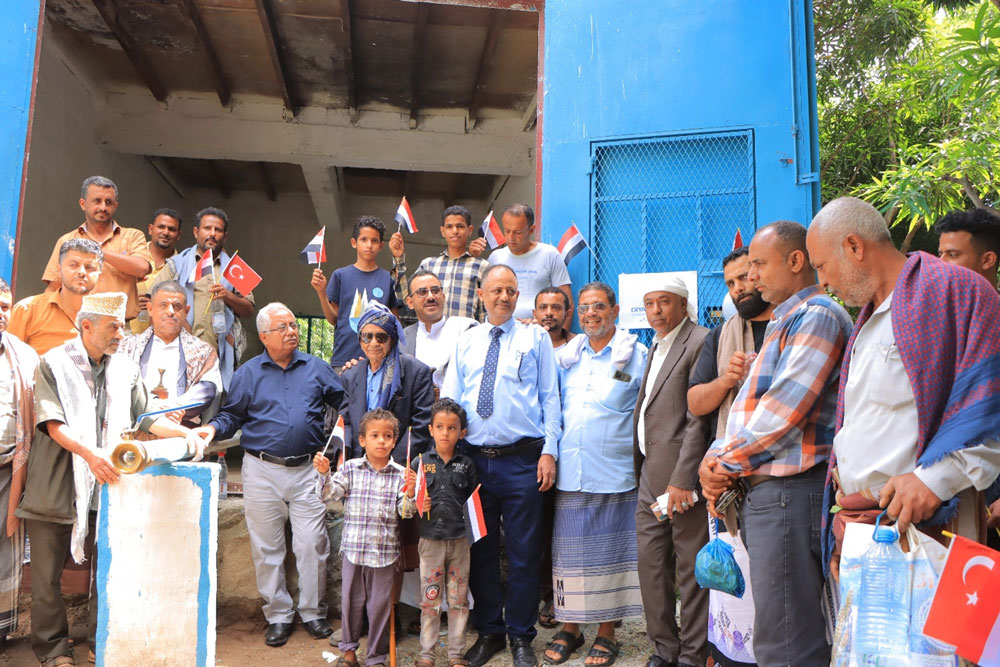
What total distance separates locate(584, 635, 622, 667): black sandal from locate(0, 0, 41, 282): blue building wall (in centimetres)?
408

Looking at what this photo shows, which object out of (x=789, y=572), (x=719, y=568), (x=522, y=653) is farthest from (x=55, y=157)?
(x=789, y=572)

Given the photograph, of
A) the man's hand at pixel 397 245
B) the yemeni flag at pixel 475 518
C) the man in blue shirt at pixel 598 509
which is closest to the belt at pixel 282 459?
the yemeni flag at pixel 475 518

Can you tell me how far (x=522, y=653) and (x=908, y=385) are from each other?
2.57 m

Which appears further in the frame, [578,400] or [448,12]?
[448,12]

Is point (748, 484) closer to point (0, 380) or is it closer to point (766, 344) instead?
point (766, 344)

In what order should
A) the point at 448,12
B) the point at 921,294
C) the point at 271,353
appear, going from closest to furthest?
the point at 921,294
the point at 271,353
the point at 448,12

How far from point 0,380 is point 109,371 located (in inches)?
19.8

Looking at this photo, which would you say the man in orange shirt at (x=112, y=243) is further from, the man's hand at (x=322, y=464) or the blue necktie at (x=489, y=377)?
the blue necktie at (x=489, y=377)

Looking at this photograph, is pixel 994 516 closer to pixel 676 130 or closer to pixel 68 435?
pixel 676 130

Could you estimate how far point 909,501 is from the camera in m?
2.17

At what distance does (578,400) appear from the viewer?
4430 millimetres

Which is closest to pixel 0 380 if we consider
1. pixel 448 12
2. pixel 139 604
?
pixel 139 604

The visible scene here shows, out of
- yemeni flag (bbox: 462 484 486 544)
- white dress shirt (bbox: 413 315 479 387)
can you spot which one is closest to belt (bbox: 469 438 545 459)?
yemeni flag (bbox: 462 484 486 544)

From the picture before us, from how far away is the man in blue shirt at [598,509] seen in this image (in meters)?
4.23
